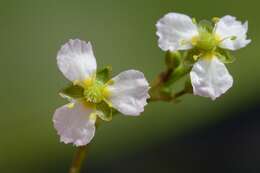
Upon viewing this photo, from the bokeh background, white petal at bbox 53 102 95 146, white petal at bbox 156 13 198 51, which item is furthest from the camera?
the bokeh background

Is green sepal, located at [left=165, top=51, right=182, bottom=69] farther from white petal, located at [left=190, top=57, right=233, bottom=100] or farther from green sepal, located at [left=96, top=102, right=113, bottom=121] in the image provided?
green sepal, located at [left=96, top=102, right=113, bottom=121]

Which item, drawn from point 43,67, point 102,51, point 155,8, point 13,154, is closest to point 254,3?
point 155,8

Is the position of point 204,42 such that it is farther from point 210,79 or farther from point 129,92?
point 129,92

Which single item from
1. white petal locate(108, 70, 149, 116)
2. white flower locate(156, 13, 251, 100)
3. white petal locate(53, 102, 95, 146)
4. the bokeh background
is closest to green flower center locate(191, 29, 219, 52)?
white flower locate(156, 13, 251, 100)

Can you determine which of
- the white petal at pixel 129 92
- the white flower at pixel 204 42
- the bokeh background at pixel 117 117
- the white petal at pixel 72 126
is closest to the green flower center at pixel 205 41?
the white flower at pixel 204 42

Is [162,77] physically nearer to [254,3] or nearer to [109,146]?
[109,146]

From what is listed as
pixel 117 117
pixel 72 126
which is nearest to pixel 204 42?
pixel 72 126
